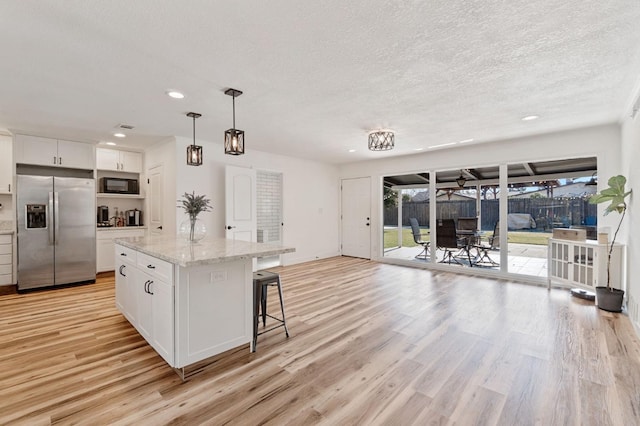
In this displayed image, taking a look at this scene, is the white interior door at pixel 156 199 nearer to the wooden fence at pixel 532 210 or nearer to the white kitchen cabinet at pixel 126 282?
the white kitchen cabinet at pixel 126 282

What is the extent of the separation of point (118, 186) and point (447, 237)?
6.32 metres

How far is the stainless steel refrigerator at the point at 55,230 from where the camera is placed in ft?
14.6

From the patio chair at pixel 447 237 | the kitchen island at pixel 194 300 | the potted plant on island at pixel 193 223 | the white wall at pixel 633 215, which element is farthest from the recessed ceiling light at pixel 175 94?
the patio chair at pixel 447 237

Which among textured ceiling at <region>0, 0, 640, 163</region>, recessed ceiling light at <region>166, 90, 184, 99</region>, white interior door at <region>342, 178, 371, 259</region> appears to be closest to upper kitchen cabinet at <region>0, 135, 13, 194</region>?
textured ceiling at <region>0, 0, 640, 163</region>

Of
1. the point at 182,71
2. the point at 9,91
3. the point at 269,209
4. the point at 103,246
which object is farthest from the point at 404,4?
the point at 103,246

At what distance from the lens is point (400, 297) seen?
161 inches

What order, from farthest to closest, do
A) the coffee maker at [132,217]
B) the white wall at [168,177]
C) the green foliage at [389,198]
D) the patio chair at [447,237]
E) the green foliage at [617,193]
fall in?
the green foliage at [389,198]
the coffee maker at [132,217]
the patio chair at [447,237]
the white wall at [168,177]
the green foliage at [617,193]

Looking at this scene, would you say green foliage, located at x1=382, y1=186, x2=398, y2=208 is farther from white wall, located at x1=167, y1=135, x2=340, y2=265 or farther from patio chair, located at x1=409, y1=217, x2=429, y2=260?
white wall, located at x1=167, y1=135, x2=340, y2=265

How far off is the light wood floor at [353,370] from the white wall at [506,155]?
224 centimetres

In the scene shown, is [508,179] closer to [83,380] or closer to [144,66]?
[144,66]

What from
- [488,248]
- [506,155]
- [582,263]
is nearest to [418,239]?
[488,248]

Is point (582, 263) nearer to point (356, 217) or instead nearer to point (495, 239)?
point (495, 239)

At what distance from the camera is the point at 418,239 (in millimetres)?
6430

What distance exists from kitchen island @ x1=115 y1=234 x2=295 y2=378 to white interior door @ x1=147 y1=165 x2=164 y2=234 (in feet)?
9.33
